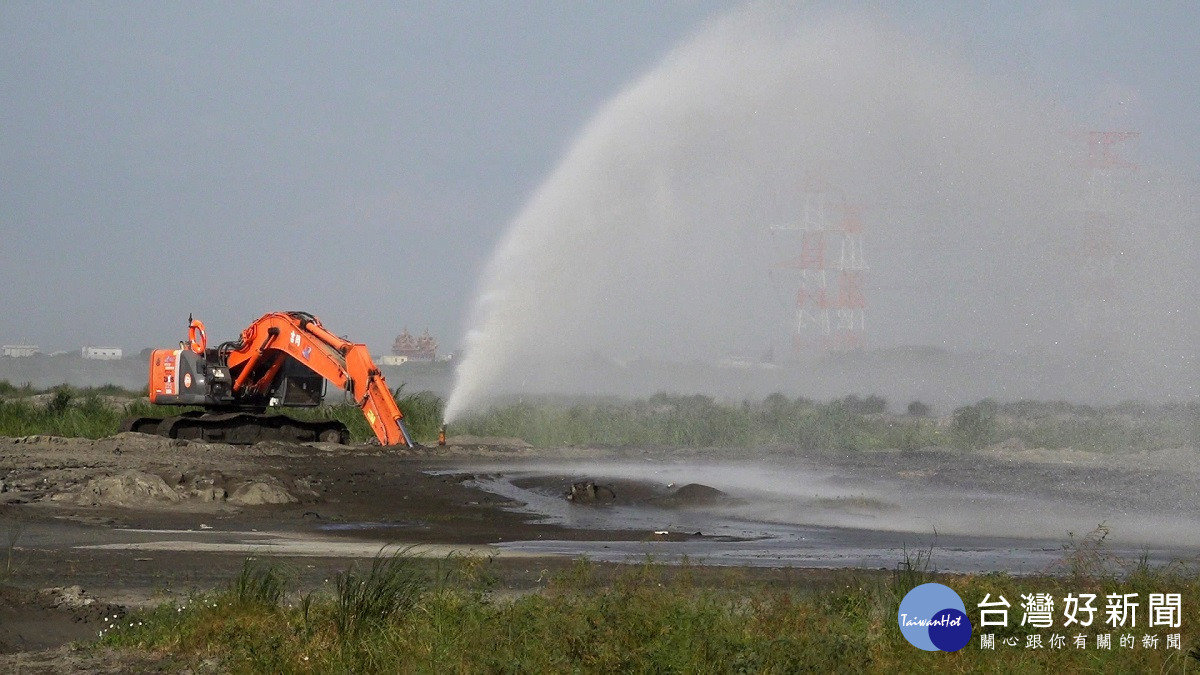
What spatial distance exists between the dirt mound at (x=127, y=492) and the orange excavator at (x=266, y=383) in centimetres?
897

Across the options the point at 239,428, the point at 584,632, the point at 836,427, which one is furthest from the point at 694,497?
the point at 836,427

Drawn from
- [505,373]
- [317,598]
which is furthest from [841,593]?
[505,373]

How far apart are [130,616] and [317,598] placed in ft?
4.81

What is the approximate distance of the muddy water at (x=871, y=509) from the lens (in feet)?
53.0

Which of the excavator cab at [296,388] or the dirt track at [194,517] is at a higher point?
the excavator cab at [296,388]

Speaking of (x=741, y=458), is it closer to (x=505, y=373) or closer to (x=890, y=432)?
(x=505, y=373)

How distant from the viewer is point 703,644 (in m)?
8.45

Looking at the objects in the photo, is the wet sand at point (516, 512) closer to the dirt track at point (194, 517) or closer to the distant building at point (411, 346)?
the dirt track at point (194, 517)

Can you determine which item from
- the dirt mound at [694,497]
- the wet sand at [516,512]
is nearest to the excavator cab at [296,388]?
the wet sand at [516,512]

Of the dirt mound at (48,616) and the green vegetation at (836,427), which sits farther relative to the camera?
the green vegetation at (836,427)

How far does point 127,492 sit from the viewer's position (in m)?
19.0

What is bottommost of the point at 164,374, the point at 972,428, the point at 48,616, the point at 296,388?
the point at 48,616

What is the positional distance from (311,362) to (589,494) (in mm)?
9567

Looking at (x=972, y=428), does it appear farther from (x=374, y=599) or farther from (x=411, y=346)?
(x=411, y=346)
